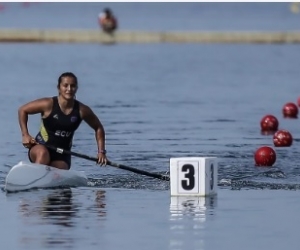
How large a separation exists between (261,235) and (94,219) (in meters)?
2.07

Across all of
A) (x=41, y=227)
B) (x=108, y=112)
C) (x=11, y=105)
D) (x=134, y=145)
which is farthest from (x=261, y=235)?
(x=11, y=105)

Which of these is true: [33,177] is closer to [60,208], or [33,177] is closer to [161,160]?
[60,208]

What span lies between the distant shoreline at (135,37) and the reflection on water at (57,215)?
1815 inches

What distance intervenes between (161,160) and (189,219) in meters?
6.61

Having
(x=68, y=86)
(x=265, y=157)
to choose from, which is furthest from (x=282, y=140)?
(x=68, y=86)

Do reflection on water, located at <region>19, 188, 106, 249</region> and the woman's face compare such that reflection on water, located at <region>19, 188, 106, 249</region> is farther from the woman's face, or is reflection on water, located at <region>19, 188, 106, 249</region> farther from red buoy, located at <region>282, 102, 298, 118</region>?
red buoy, located at <region>282, 102, 298, 118</region>

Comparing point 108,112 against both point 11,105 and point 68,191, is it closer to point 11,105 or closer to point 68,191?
point 11,105

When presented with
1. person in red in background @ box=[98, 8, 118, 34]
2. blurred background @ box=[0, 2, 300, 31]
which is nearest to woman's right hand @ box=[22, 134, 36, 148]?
person in red in background @ box=[98, 8, 118, 34]

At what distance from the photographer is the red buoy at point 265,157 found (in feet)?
71.4

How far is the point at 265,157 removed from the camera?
2175cm

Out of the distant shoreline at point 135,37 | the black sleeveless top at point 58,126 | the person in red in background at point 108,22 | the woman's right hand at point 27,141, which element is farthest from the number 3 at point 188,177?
the distant shoreline at point 135,37

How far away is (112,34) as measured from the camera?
2527 inches

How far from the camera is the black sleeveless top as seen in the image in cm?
1852

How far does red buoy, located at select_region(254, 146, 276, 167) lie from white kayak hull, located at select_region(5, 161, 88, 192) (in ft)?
13.6
